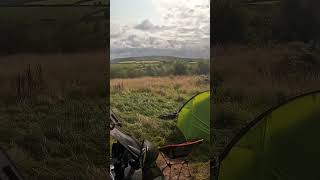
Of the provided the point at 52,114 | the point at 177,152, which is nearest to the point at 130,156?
the point at 177,152

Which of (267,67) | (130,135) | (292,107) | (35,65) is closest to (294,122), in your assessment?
(292,107)

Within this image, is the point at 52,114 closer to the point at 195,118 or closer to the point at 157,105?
the point at 157,105

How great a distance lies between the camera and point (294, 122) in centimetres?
334

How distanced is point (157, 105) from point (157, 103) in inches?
1.1

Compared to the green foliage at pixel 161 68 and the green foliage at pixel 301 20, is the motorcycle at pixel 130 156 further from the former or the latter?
the green foliage at pixel 301 20

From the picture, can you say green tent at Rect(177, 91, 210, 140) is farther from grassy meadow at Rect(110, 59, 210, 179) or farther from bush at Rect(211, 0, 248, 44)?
bush at Rect(211, 0, 248, 44)

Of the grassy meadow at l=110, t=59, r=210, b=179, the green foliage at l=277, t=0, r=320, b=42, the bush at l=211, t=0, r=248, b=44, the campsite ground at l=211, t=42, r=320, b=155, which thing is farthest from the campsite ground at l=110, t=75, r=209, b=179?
the green foliage at l=277, t=0, r=320, b=42

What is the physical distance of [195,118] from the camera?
3912 millimetres

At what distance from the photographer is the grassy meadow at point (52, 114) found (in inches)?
140

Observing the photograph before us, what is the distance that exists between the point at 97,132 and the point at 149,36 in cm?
105

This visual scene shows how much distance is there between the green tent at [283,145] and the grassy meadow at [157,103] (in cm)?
50

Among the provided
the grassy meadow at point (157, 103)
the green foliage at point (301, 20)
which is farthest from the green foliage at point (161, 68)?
the green foliage at point (301, 20)

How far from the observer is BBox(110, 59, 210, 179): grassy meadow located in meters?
3.86

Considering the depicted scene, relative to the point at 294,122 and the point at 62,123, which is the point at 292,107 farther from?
the point at 62,123
